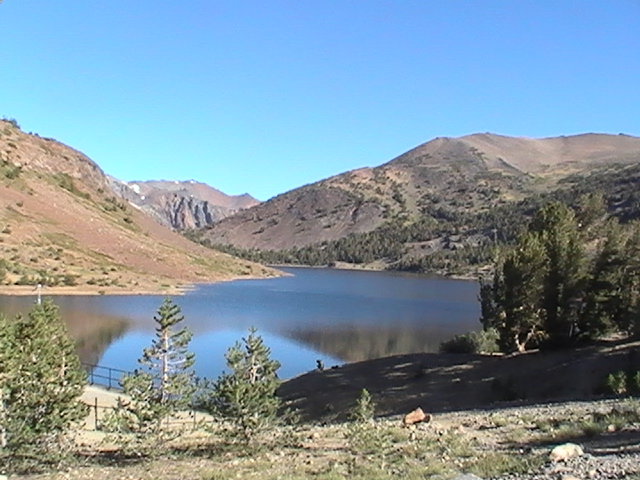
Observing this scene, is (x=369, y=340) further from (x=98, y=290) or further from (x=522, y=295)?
(x=98, y=290)

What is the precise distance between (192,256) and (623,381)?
403ft

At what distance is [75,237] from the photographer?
110m

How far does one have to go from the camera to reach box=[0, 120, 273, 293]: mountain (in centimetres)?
9281

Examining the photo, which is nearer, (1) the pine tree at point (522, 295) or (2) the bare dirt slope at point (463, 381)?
(2) the bare dirt slope at point (463, 381)

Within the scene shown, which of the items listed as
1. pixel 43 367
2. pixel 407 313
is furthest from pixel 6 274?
pixel 43 367

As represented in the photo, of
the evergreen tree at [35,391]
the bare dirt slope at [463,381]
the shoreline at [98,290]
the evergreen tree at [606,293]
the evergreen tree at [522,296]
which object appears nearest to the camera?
the evergreen tree at [35,391]

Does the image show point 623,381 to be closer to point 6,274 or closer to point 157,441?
point 157,441

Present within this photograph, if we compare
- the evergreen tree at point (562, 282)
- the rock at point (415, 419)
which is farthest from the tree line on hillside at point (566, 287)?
the rock at point (415, 419)

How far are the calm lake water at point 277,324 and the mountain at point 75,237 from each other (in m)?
10.1

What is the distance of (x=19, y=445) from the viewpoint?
15000 millimetres

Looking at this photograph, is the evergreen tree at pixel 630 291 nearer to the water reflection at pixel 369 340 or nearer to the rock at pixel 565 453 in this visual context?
the water reflection at pixel 369 340

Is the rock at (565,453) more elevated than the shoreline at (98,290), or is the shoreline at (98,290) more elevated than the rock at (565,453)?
the rock at (565,453)

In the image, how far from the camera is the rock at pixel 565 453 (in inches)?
404

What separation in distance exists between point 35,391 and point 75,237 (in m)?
99.1
